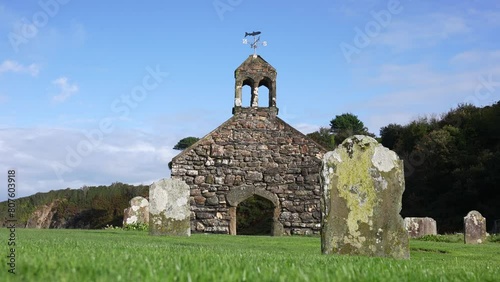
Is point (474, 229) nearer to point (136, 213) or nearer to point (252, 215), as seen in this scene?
point (252, 215)

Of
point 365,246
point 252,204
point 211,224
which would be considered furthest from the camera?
point 252,204

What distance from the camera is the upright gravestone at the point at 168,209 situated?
16969mm

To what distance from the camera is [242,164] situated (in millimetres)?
23812

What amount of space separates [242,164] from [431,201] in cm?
1551

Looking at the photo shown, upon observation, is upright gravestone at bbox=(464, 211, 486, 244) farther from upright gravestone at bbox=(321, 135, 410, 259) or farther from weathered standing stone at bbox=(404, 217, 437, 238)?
upright gravestone at bbox=(321, 135, 410, 259)

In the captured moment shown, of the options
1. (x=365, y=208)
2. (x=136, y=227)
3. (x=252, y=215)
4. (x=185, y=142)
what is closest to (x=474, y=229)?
(x=252, y=215)

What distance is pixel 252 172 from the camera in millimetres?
23750

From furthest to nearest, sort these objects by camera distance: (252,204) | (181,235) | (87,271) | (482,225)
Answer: (252,204)
(482,225)
(181,235)
(87,271)

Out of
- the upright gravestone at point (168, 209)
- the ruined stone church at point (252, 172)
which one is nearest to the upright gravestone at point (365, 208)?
the upright gravestone at point (168, 209)

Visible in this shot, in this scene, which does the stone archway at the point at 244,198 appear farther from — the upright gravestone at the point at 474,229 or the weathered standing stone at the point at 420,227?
the upright gravestone at the point at 474,229

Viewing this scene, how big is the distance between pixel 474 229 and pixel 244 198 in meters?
8.67

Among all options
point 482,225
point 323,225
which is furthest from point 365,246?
point 482,225

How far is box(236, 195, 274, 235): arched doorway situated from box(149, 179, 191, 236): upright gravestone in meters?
13.2

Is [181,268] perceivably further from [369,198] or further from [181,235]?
[181,235]
